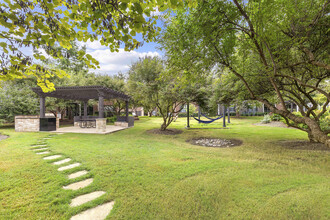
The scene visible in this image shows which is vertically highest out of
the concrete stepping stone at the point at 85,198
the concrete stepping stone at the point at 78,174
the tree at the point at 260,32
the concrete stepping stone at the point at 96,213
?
the tree at the point at 260,32

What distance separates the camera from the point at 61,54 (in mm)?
2145

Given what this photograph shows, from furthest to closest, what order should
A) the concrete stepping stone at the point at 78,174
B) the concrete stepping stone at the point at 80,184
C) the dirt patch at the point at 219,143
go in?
the dirt patch at the point at 219,143 → the concrete stepping stone at the point at 78,174 → the concrete stepping stone at the point at 80,184

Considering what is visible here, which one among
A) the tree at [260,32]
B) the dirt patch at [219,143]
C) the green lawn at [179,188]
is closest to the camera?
the green lawn at [179,188]

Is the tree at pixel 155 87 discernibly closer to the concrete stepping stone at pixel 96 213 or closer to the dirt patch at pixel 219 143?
the dirt patch at pixel 219 143

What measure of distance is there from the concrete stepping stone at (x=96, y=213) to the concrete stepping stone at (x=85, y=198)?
0.24m

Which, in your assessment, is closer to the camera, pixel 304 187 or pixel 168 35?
pixel 304 187

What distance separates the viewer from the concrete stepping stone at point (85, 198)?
2.22m

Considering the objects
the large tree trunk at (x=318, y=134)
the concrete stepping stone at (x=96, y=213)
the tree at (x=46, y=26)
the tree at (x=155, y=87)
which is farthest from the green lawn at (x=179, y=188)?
the tree at (x=155, y=87)

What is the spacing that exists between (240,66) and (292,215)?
4164 millimetres

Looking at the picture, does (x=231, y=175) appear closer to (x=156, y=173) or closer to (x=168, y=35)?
(x=156, y=173)

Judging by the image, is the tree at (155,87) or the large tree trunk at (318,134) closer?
the large tree trunk at (318,134)

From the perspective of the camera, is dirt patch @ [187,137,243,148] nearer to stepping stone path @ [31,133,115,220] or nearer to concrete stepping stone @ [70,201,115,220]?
stepping stone path @ [31,133,115,220]

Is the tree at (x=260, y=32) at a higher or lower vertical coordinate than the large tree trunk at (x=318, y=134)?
higher

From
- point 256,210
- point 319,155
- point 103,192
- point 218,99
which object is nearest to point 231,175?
point 256,210
